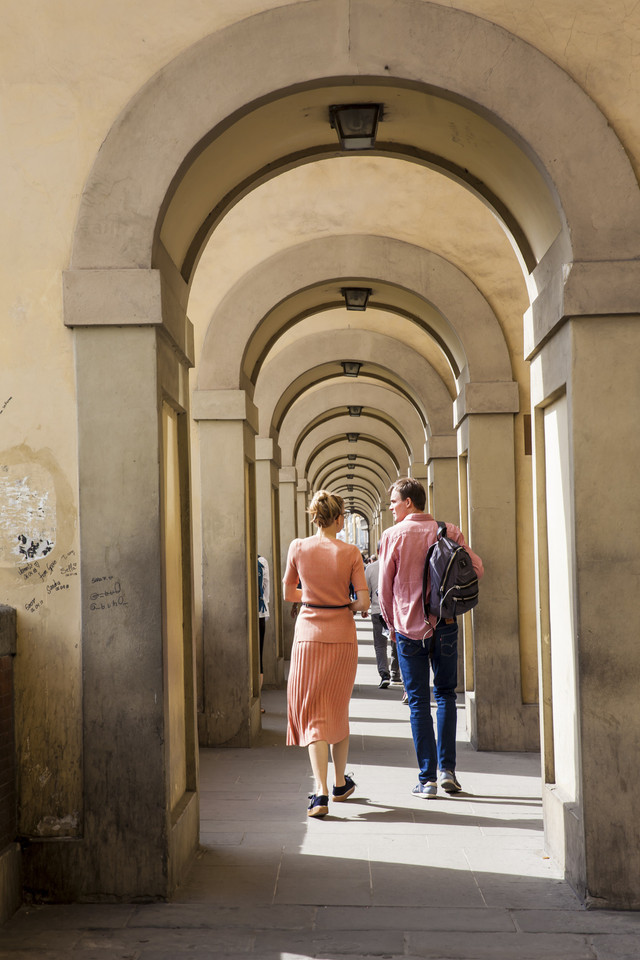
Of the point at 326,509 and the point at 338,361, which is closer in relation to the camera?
the point at 326,509

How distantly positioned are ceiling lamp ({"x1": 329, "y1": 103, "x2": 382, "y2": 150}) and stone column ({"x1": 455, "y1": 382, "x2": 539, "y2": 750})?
123 inches

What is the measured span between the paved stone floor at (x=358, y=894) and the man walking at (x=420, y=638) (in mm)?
379

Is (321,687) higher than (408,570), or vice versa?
(408,570)

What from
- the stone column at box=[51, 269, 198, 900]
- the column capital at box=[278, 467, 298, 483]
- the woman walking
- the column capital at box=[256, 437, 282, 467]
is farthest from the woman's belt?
the column capital at box=[278, 467, 298, 483]

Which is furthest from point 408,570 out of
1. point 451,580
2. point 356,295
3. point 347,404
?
point 347,404

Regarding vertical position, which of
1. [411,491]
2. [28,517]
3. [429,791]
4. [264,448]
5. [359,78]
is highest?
[359,78]

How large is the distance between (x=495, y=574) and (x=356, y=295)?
11.1 ft

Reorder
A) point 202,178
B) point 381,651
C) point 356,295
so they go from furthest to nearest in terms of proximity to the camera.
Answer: point 381,651, point 356,295, point 202,178

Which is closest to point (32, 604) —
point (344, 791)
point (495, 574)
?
point (344, 791)

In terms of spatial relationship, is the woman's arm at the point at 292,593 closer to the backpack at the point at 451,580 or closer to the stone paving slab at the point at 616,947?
the backpack at the point at 451,580

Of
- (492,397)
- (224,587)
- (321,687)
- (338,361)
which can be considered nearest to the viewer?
(321,687)

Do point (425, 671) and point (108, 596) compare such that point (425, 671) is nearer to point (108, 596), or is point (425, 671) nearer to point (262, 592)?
point (108, 596)

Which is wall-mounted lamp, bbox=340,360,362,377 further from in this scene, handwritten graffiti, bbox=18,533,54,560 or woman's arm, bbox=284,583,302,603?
handwritten graffiti, bbox=18,533,54,560

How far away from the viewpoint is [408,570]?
21.0ft
